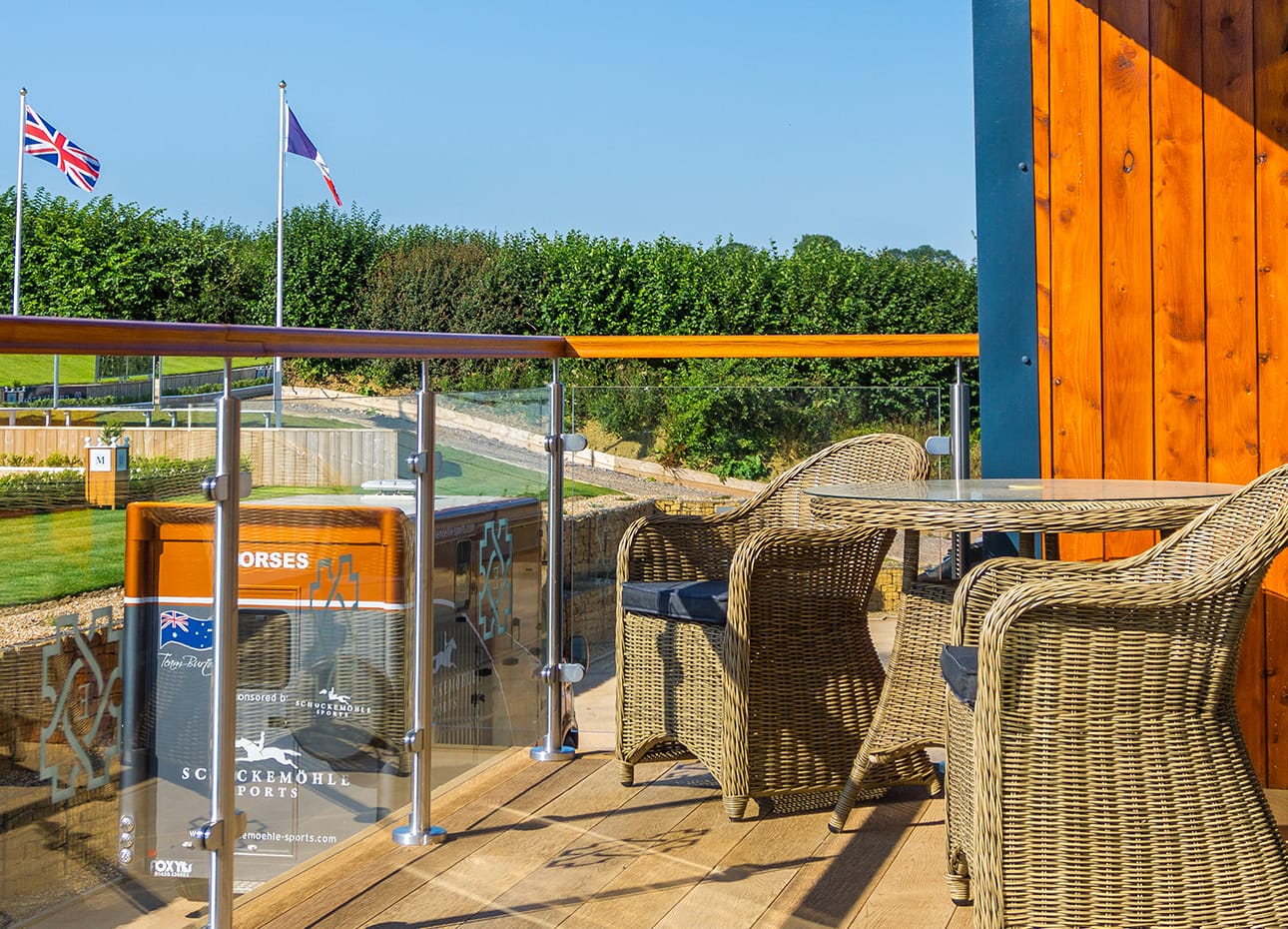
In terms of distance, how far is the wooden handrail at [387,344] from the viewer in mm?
1494

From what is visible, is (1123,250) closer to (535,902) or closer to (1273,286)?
(1273,286)

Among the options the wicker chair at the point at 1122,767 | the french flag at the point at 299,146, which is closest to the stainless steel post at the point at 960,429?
the wicker chair at the point at 1122,767

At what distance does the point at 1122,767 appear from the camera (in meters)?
1.81

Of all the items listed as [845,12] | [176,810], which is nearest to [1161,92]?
[176,810]

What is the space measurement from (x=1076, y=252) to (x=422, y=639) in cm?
189

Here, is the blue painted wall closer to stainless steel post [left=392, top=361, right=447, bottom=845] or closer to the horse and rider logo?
stainless steel post [left=392, top=361, right=447, bottom=845]

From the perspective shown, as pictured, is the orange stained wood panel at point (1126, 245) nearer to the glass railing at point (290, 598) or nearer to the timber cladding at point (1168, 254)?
the timber cladding at point (1168, 254)

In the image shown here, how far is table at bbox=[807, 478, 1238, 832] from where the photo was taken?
2.12m

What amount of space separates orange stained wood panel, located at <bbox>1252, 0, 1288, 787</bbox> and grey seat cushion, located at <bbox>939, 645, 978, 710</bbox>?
1301 millimetres

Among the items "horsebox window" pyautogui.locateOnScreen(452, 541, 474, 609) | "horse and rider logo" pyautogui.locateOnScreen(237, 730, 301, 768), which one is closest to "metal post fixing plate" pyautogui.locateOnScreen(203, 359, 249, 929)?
"horse and rider logo" pyautogui.locateOnScreen(237, 730, 301, 768)

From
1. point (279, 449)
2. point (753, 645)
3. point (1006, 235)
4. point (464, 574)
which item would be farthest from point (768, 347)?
point (279, 449)

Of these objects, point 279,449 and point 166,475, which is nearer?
point 166,475

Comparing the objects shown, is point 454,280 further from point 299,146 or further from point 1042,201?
point 1042,201

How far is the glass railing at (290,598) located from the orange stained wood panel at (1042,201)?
27 cm
